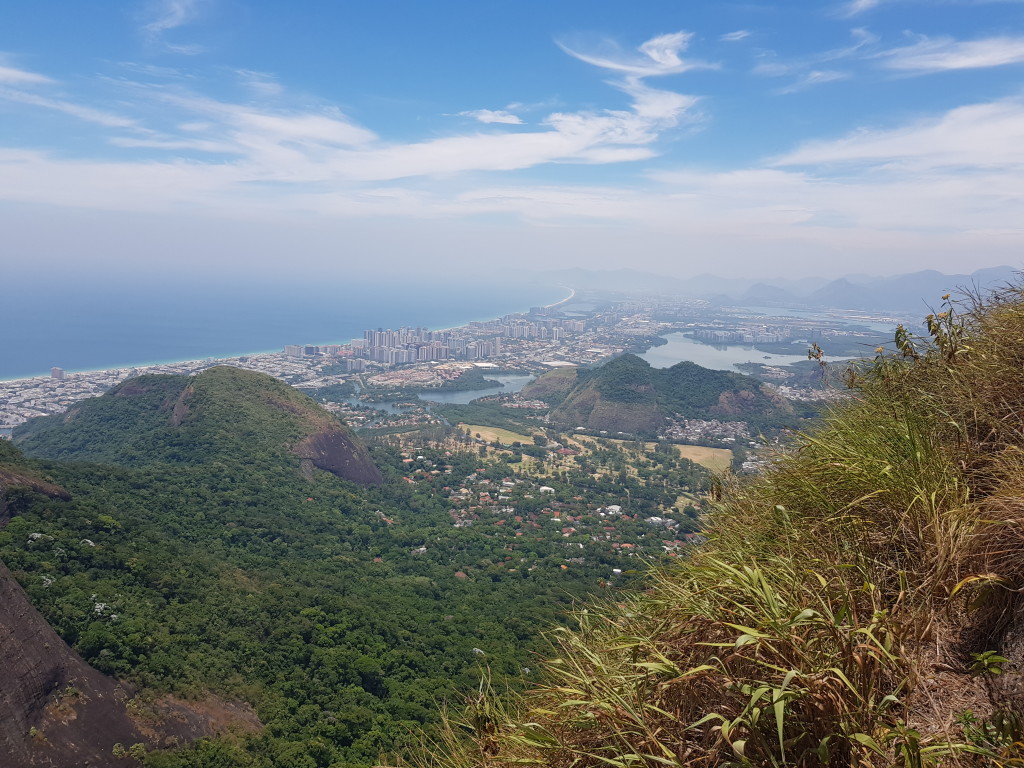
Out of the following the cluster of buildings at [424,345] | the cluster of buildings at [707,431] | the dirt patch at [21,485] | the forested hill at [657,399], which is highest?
the cluster of buildings at [424,345]

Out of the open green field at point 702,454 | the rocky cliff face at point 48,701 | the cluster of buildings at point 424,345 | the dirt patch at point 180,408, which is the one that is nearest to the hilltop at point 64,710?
the rocky cliff face at point 48,701

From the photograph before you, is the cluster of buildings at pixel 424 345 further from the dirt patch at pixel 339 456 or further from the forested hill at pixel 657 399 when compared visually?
the dirt patch at pixel 339 456

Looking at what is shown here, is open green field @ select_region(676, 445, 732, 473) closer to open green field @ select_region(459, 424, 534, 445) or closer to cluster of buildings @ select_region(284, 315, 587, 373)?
open green field @ select_region(459, 424, 534, 445)

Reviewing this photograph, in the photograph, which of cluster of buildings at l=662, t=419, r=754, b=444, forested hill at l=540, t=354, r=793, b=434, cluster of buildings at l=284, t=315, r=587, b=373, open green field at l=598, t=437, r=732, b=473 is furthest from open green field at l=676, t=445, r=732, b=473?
cluster of buildings at l=284, t=315, r=587, b=373

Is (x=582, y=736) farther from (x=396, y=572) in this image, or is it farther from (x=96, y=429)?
(x=96, y=429)

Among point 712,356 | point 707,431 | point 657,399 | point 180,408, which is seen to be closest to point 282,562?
point 180,408

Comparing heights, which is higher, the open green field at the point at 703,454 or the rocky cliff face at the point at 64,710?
the rocky cliff face at the point at 64,710

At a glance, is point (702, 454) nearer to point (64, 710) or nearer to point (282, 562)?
point (282, 562)
